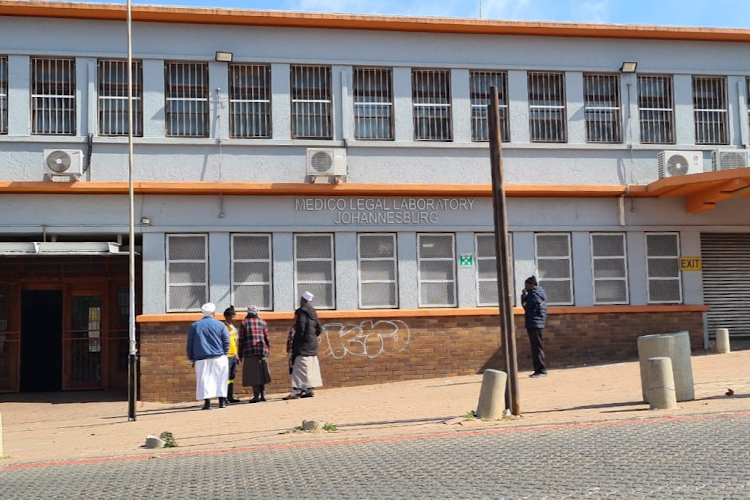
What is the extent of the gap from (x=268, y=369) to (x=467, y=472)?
889 cm

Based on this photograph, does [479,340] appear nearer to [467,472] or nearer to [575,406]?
[575,406]

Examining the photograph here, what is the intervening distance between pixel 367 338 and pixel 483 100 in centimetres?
544

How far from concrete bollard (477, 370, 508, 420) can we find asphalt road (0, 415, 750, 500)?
94 centimetres

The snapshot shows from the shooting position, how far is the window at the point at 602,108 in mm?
18891

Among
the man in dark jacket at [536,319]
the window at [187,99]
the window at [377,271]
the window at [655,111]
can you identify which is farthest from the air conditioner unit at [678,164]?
the window at [187,99]

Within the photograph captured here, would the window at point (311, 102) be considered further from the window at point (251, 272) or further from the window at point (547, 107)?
the window at point (547, 107)

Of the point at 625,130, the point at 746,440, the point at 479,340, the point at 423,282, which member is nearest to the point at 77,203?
the point at 423,282

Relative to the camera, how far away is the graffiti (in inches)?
685

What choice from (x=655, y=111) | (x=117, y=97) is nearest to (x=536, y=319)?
(x=655, y=111)

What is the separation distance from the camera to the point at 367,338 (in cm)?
1750

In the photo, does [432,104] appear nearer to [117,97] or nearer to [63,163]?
[117,97]

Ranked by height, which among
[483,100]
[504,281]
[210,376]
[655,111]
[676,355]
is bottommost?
[210,376]

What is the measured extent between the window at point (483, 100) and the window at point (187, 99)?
5.33m

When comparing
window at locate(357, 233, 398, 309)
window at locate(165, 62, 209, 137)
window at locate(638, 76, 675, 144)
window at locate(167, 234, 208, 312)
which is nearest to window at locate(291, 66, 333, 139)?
window at locate(165, 62, 209, 137)
